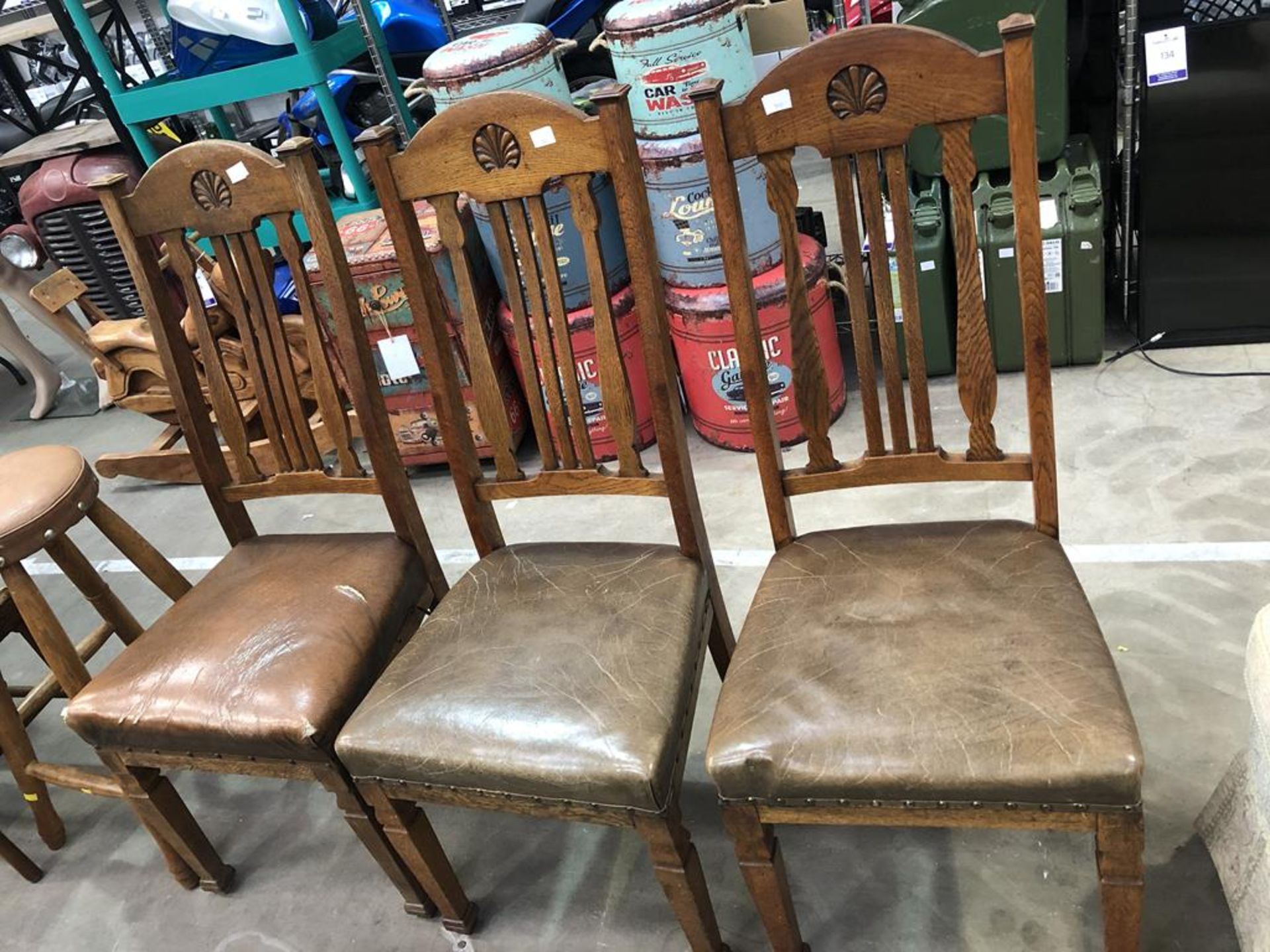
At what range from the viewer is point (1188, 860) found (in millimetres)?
1439

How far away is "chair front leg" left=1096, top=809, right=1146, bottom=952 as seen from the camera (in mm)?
1050

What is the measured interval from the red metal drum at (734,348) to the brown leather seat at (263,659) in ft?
3.62

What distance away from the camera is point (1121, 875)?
3.57ft

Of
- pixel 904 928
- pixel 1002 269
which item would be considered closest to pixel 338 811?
pixel 904 928

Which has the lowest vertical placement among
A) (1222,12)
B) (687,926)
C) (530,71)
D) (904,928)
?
(904,928)

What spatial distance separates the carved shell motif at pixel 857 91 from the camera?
3.92ft

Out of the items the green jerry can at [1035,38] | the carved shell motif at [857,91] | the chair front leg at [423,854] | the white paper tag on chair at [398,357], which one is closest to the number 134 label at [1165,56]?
the green jerry can at [1035,38]

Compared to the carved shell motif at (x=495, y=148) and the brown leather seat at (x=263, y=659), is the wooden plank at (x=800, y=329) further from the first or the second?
the brown leather seat at (x=263, y=659)

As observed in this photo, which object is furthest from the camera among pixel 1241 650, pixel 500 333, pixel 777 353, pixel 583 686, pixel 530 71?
pixel 500 333

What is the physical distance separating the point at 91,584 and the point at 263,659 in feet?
2.01

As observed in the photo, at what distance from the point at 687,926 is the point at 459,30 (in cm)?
363

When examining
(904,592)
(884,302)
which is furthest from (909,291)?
(904,592)

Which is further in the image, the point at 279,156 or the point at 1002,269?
the point at 1002,269

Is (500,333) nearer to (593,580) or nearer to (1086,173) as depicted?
(593,580)
